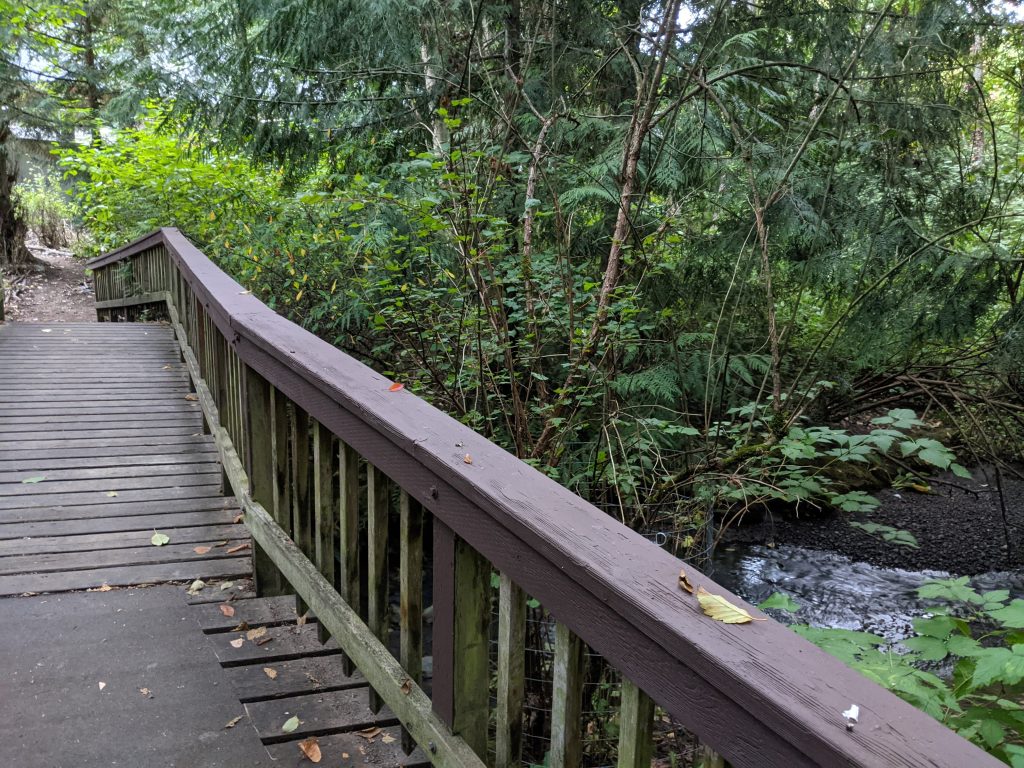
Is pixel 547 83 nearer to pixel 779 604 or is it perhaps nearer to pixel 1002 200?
pixel 1002 200

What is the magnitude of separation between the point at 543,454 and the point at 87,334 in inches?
256

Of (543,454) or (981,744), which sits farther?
(543,454)

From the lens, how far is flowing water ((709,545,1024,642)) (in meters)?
6.44

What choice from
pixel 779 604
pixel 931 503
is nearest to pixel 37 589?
pixel 779 604

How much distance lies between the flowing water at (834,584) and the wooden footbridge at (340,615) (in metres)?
3.00

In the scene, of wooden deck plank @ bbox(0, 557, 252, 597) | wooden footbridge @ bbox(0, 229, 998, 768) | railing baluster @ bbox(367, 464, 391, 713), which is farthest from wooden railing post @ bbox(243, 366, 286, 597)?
railing baluster @ bbox(367, 464, 391, 713)

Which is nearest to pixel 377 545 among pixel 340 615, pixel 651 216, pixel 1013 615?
pixel 340 615

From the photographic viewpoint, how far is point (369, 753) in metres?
2.04

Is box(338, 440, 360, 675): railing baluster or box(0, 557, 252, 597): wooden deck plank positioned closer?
box(338, 440, 360, 675): railing baluster

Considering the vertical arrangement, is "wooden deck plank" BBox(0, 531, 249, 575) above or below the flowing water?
above

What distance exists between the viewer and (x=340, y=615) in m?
2.23

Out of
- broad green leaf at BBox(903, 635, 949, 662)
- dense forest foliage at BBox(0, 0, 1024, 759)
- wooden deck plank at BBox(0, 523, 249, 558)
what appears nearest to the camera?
broad green leaf at BBox(903, 635, 949, 662)

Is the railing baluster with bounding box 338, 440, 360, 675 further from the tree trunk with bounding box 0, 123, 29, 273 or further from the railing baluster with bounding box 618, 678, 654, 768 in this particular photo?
the tree trunk with bounding box 0, 123, 29, 273

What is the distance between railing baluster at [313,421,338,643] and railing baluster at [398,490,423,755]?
1.69ft
